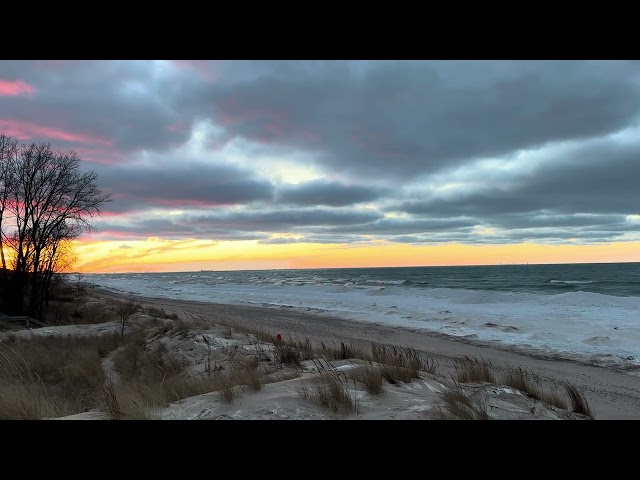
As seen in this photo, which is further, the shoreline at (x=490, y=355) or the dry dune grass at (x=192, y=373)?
the shoreline at (x=490, y=355)

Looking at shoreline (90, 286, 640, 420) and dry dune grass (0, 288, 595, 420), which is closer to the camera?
dry dune grass (0, 288, 595, 420)

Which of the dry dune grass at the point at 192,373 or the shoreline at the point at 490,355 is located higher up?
the dry dune grass at the point at 192,373

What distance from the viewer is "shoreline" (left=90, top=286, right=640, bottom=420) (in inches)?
347

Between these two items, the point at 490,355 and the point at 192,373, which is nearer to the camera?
the point at 192,373

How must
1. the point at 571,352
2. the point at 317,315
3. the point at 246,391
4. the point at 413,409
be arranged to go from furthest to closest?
1. the point at 317,315
2. the point at 571,352
3. the point at 246,391
4. the point at 413,409

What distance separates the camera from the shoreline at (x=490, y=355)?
8.82 m

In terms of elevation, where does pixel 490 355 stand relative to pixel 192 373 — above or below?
below

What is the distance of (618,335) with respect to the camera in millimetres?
16625

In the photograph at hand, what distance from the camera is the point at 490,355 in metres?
13.7

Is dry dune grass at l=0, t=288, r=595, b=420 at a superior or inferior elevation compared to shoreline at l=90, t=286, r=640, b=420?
superior
